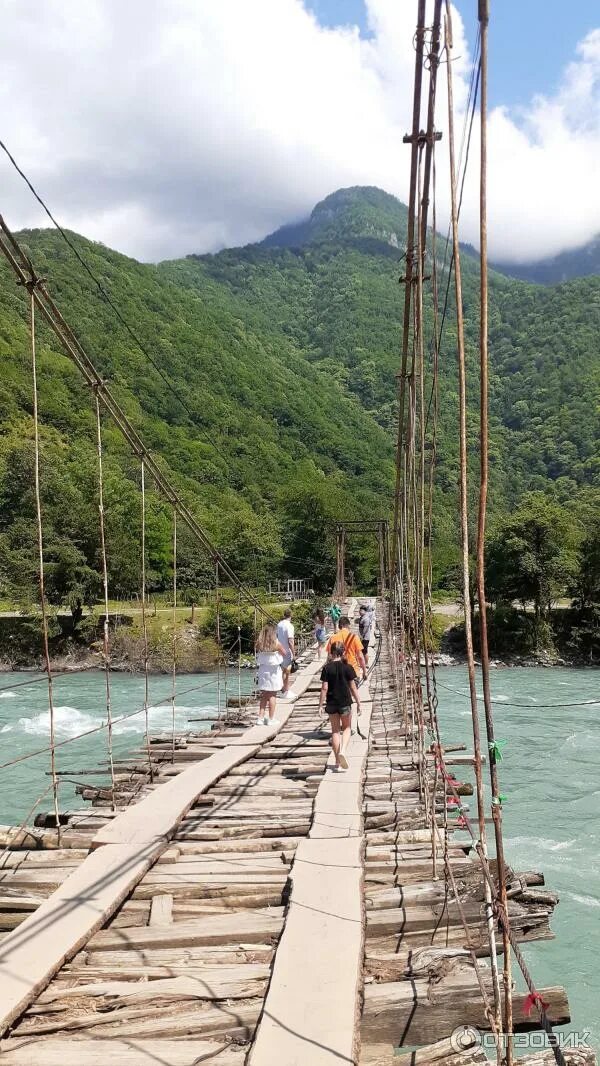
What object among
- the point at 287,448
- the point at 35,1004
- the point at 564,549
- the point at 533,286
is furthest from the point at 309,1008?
the point at 533,286

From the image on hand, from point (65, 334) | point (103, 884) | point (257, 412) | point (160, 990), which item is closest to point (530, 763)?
point (65, 334)

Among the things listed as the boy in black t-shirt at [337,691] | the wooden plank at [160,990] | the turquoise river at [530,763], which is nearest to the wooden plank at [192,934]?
the wooden plank at [160,990]

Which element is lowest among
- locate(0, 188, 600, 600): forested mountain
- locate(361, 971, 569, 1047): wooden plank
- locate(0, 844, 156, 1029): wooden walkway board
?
locate(361, 971, 569, 1047): wooden plank

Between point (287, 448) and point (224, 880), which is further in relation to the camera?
point (287, 448)

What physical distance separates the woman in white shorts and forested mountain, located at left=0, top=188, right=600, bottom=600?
3154 cm

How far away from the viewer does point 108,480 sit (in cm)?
5484

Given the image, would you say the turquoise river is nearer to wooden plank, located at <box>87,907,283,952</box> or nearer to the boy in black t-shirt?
the boy in black t-shirt

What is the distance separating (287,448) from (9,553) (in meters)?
49.5

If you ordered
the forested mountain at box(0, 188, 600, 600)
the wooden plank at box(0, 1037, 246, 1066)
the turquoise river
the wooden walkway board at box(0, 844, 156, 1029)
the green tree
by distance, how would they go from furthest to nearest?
1. the forested mountain at box(0, 188, 600, 600)
2. the green tree
3. the turquoise river
4. the wooden walkway board at box(0, 844, 156, 1029)
5. the wooden plank at box(0, 1037, 246, 1066)

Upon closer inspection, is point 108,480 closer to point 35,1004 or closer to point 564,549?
point 564,549

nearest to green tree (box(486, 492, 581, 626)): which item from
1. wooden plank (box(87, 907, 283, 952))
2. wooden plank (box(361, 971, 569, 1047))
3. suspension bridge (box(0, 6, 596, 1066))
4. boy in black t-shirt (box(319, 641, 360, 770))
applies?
boy in black t-shirt (box(319, 641, 360, 770))

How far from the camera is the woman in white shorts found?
28.1 feet

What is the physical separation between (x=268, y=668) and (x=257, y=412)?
80.6 m

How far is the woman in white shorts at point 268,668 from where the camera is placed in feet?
28.1
